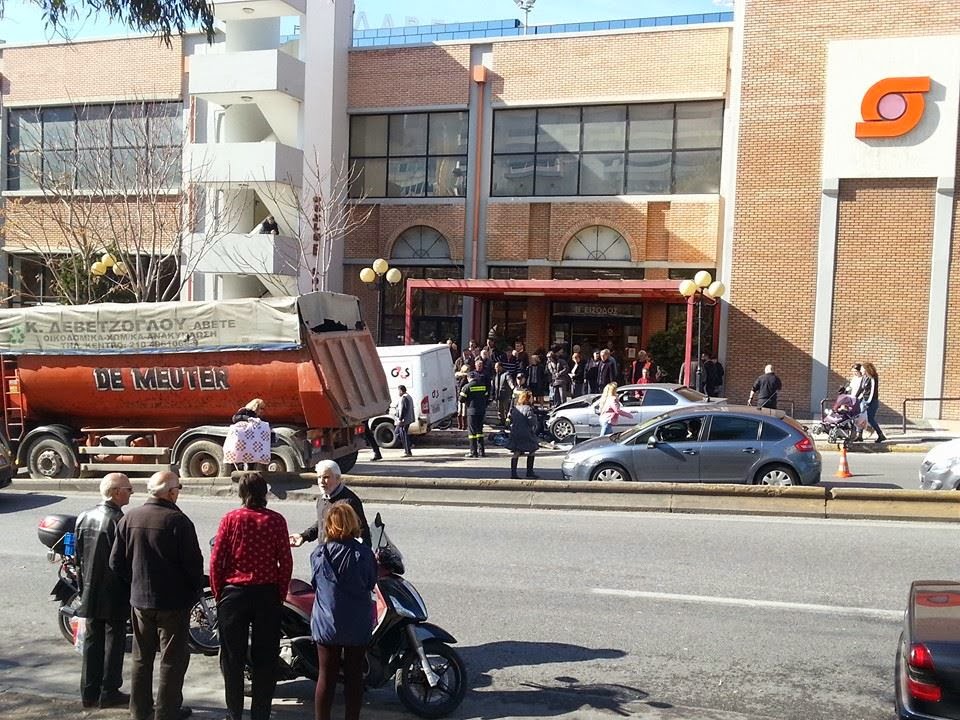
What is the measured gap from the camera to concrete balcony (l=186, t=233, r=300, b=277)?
29.8 meters

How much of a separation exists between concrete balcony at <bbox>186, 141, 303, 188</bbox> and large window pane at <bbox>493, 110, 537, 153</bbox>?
639cm

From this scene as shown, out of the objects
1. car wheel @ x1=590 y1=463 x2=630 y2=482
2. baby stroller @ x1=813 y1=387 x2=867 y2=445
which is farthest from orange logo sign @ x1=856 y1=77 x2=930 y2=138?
car wheel @ x1=590 y1=463 x2=630 y2=482

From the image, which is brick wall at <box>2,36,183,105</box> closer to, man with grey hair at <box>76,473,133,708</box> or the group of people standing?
man with grey hair at <box>76,473,133,708</box>

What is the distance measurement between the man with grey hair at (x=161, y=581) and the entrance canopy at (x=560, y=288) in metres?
20.0

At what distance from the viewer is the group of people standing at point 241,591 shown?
601 cm

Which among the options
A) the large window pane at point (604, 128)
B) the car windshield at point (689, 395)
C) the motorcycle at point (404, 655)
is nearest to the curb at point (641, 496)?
the motorcycle at point (404, 655)

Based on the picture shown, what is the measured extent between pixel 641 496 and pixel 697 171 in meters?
18.0

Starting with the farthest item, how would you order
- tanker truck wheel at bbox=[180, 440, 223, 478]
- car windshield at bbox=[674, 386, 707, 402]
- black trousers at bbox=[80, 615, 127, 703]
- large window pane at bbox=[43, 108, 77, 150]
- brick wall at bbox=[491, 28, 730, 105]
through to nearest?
large window pane at bbox=[43, 108, 77, 150]
brick wall at bbox=[491, 28, 730, 105]
car windshield at bbox=[674, 386, 707, 402]
tanker truck wheel at bbox=[180, 440, 223, 478]
black trousers at bbox=[80, 615, 127, 703]

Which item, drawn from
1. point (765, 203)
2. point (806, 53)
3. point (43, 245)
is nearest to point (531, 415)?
point (765, 203)

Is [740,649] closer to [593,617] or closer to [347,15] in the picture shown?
[593,617]

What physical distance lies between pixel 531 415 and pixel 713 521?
4.43 meters

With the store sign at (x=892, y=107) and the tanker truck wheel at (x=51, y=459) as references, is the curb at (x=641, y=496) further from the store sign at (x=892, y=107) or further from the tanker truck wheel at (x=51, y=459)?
the store sign at (x=892, y=107)

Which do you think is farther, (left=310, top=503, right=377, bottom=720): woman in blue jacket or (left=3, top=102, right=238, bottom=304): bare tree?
(left=3, top=102, right=238, bottom=304): bare tree

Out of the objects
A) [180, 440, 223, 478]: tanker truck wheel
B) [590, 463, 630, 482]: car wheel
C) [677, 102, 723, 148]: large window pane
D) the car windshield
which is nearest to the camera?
[590, 463, 630, 482]: car wheel
